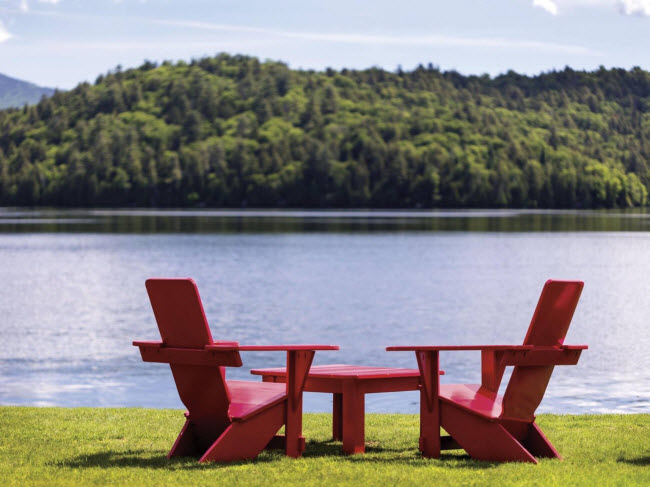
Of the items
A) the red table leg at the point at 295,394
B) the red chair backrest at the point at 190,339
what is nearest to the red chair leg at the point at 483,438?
the red table leg at the point at 295,394

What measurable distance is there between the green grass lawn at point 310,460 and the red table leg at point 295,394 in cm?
11

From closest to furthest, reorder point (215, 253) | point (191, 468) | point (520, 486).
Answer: point (520, 486)
point (191, 468)
point (215, 253)

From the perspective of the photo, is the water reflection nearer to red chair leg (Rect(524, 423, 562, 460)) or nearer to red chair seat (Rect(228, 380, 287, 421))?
red chair seat (Rect(228, 380, 287, 421))

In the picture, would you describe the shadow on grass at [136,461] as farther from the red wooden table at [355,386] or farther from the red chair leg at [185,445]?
the red wooden table at [355,386]

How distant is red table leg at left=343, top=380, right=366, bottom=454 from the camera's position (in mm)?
7336

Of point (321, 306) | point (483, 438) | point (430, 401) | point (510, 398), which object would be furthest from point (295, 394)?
point (321, 306)

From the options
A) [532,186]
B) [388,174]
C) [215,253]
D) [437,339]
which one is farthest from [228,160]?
[437,339]

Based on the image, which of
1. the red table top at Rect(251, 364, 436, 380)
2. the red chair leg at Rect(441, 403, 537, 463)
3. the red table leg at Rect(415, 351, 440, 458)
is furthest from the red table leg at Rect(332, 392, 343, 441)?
the red chair leg at Rect(441, 403, 537, 463)

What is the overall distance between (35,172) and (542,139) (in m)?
96.7

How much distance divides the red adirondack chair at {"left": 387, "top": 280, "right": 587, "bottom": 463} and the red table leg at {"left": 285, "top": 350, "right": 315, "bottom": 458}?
0.64 meters

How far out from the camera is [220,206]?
184 meters

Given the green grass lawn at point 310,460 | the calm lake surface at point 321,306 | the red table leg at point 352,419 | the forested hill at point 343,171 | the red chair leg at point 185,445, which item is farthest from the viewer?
the forested hill at point 343,171

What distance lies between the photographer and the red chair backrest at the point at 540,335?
23.0 ft

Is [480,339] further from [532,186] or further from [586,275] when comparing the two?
[532,186]
